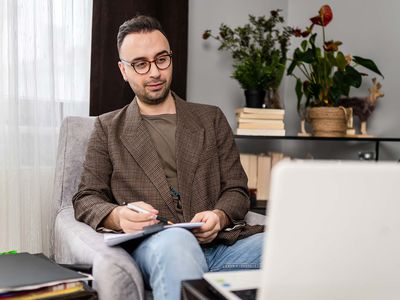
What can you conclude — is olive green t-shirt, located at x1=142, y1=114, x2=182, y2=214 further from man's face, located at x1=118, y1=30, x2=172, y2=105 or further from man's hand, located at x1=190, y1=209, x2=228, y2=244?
man's hand, located at x1=190, y1=209, x2=228, y2=244

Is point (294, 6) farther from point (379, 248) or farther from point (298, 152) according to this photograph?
point (379, 248)

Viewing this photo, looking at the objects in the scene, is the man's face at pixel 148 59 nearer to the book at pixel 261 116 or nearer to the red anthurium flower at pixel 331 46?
the book at pixel 261 116

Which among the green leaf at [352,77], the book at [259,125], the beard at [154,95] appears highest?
the green leaf at [352,77]

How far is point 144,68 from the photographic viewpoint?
6.23 ft

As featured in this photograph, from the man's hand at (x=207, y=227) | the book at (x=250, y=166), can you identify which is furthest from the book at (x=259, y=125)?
the man's hand at (x=207, y=227)

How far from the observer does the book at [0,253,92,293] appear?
3.95 feet

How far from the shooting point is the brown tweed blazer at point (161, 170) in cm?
176

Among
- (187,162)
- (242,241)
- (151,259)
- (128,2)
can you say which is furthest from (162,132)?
(128,2)

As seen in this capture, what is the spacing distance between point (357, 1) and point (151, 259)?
2.08 meters

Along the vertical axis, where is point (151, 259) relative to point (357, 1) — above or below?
below

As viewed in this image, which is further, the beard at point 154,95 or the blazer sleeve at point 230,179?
the beard at point 154,95

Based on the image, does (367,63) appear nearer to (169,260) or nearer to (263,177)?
(263,177)

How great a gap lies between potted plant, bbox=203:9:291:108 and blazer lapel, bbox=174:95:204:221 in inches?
32.9

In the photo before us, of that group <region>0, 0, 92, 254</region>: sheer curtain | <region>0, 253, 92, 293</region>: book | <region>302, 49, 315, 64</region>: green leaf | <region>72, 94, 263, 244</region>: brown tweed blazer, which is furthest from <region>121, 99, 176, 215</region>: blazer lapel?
<region>302, 49, 315, 64</region>: green leaf
